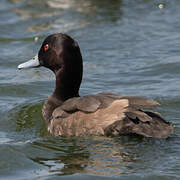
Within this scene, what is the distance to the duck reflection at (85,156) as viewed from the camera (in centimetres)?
599

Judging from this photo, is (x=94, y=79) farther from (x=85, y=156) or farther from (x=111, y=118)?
(x=85, y=156)

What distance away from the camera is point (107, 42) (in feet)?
40.2

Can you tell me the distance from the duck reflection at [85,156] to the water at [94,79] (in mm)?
11

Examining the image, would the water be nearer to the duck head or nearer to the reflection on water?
the reflection on water

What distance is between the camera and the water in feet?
20.2

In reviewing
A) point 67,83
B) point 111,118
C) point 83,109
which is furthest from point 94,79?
point 111,118

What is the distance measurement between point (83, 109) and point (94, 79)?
3.45 m

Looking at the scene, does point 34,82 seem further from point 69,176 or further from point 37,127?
point 69,176

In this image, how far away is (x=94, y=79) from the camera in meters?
10.1

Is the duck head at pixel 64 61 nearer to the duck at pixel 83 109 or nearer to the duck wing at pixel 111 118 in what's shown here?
the duck at pixel 83 109

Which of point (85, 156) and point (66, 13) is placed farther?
point (66, 13)

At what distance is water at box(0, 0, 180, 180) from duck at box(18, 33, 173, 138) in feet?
0.52

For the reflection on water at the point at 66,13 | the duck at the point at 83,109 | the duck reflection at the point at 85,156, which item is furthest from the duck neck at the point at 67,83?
the reflection on water at the point at 66,13

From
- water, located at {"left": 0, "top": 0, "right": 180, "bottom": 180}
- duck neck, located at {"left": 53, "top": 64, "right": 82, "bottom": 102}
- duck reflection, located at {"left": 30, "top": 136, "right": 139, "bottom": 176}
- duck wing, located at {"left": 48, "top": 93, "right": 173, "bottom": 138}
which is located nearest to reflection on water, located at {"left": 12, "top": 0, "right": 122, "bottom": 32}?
water, located at {"left": 0, "top": 0, "right": 180, "bottom": 180}
